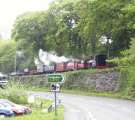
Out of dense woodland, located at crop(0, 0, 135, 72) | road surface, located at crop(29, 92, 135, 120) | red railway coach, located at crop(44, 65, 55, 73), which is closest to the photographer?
road surface, located at crop(29, 92, 135, 120)

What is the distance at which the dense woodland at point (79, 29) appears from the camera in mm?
64688

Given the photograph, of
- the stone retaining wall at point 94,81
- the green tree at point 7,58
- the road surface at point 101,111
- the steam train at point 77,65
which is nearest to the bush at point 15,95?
the road surface at point 101,111

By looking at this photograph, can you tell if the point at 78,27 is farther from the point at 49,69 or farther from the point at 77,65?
the point at 49,69

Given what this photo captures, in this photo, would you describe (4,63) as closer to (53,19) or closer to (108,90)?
(53,19)

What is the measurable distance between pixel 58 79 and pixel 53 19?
63.8 metres

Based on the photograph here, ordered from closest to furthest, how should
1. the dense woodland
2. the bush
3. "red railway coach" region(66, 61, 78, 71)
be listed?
1. the bush
2. the dense woodland
3. "red railway coach" region(66, 61, 78, 71)

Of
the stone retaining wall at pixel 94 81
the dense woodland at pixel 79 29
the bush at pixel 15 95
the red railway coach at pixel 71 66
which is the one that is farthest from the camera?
the red railway coach at pixel 71 66

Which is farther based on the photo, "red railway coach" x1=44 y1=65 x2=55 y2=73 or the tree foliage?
"red railway coach" x1=44 y1=65 x2=55 y2=73

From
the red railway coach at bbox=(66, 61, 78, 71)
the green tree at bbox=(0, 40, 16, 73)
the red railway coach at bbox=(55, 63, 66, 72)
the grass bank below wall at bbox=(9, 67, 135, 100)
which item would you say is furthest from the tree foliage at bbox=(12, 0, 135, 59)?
the green tree at bbox=(0, 40, 16, 73)

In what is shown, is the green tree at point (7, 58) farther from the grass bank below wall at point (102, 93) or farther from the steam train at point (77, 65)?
the grass bank below wall at point (102, 93)

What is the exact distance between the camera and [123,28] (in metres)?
64.8

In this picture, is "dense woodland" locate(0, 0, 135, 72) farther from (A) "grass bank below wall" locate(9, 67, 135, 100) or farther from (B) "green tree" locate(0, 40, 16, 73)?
(B) "green tree" locate(0, 40, 16, 73)

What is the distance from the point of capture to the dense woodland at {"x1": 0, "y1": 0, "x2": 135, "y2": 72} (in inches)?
2547

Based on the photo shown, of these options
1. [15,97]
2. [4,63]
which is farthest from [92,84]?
[4,63]
